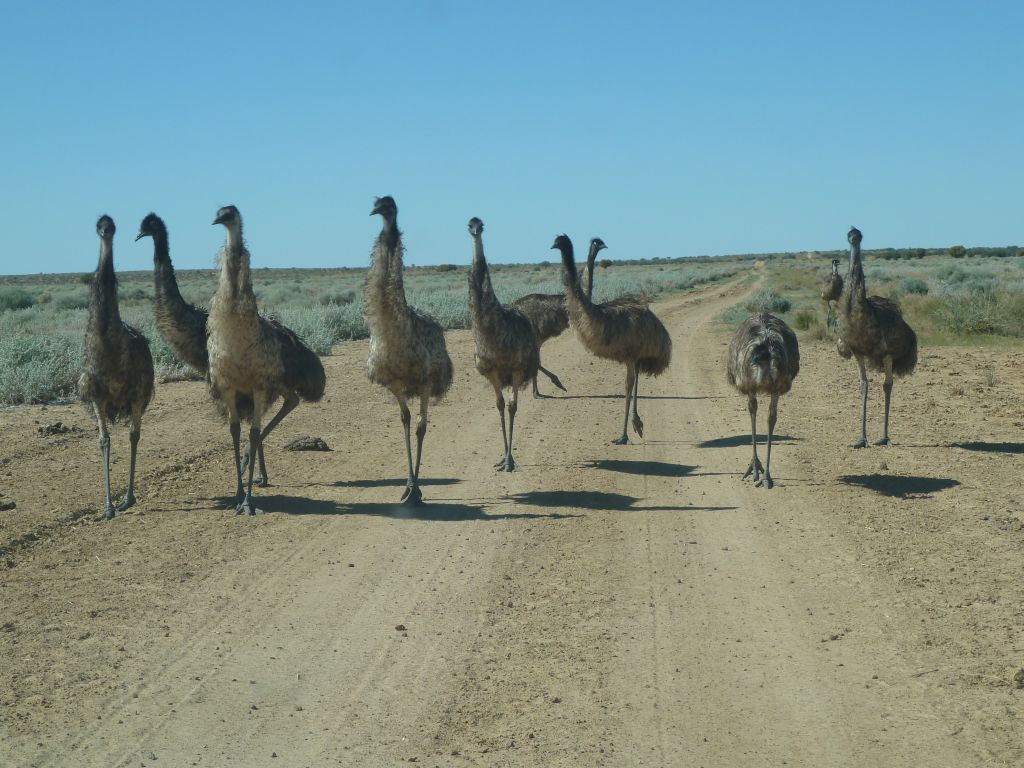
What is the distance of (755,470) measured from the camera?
10188 mm

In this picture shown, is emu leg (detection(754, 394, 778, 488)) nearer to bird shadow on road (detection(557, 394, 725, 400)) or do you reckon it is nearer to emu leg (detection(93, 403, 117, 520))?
emu leg (detection(93, 403, 117, 520))

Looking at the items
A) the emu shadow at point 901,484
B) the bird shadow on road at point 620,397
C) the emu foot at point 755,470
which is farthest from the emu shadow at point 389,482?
the bird shadow on road at point 620,397

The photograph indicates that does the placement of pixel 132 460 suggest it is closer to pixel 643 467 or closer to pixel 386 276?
pixel 386 276

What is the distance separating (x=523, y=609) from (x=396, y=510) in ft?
9.28

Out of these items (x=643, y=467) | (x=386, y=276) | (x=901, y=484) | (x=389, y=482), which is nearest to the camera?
(x=386, y=276)

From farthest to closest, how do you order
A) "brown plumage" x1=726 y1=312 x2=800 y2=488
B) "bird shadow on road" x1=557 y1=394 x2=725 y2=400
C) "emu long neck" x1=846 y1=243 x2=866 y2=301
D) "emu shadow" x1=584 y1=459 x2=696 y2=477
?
"bird shadow on road" x1=557 y1=394 x2=725 y2=400
"emu long neck" x1=846 y1=243 x2=866 y2=301
"emu shadow" x1=584 y1=459 x2=696 y2=477
"brown plumage" x1=726 y1=312 x2=800 y2=488

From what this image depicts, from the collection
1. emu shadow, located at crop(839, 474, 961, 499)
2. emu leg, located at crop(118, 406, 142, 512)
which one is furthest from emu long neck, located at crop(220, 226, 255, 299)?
emu shadow, located at crop(839, 474, 961, 499)

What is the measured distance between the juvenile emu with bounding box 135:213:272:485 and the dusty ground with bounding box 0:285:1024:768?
1132 millimetres

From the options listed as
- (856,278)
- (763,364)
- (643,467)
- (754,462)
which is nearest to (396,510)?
(643,467)

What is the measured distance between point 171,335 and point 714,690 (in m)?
6.06

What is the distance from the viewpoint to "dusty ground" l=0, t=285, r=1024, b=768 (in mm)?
4754

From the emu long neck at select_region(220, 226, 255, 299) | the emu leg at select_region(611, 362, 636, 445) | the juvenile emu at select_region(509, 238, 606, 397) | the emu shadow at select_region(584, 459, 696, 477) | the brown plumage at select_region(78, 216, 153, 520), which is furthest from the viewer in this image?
the juvenile emu at select_region(509, 238, 606, 397)

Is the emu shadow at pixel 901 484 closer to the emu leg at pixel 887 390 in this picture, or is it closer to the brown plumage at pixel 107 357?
the emu leg at pixel 887 390

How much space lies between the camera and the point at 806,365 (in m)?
20.1
